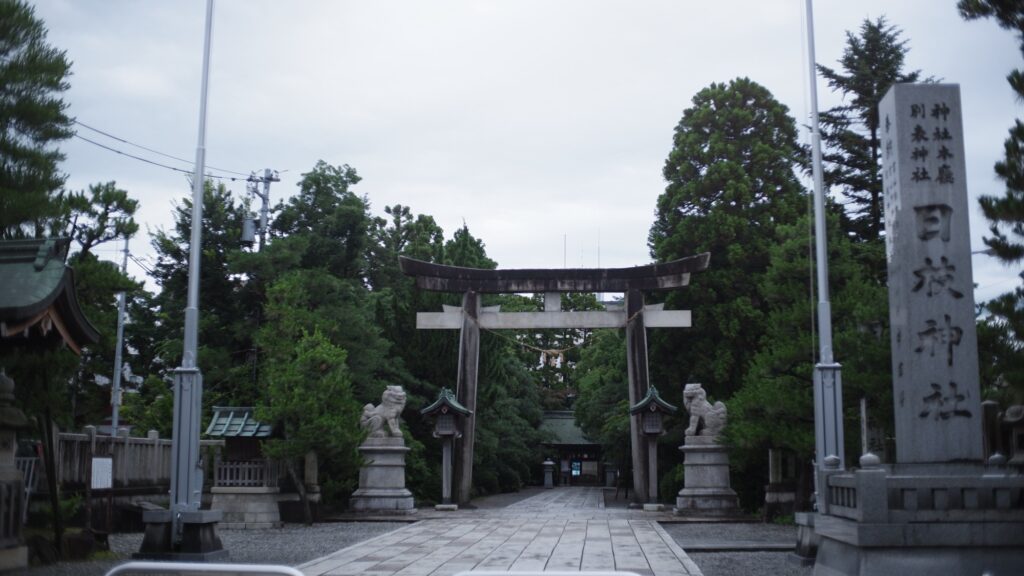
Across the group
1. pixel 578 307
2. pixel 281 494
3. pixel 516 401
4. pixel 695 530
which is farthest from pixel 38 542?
pixel 578 307

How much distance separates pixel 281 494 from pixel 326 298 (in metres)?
6.73

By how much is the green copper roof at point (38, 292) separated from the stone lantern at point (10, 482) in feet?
3.30

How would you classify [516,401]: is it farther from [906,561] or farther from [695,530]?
[906,561]

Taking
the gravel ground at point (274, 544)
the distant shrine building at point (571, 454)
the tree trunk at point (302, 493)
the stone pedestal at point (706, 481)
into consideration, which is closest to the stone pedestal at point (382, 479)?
the gravel ground at point (274, 544)

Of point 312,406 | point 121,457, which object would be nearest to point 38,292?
point 121,457

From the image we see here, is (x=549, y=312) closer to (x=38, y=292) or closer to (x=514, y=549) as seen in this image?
(x=514, y=549)

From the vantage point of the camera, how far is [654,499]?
2367cm

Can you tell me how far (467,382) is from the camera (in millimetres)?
24812

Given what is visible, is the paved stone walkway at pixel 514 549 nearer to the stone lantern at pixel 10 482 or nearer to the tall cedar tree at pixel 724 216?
the stone lantern at pixel 10 482

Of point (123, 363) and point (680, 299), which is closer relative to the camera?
point (680, 299)

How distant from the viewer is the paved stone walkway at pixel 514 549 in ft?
39.3

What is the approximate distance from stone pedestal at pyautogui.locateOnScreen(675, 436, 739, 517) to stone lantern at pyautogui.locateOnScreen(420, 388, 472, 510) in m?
5.88

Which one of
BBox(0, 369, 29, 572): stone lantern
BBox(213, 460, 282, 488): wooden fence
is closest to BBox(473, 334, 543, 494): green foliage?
BBox(213, 460, 282, 488): wooden fence

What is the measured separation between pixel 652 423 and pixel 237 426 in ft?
33.6
